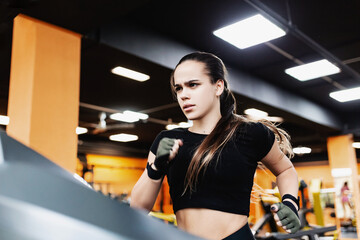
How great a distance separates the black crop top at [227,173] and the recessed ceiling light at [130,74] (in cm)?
372

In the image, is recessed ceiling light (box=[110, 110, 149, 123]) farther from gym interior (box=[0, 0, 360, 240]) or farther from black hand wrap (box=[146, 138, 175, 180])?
black hand wrap (box=[146, 138, 175, 180])

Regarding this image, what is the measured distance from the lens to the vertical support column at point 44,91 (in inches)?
121

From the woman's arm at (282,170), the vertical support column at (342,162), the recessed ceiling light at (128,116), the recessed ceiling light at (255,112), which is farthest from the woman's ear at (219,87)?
the vertical support column at (342,162)

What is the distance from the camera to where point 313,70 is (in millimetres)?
5344

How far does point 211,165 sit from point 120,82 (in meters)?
4.62

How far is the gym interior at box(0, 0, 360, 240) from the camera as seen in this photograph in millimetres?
290

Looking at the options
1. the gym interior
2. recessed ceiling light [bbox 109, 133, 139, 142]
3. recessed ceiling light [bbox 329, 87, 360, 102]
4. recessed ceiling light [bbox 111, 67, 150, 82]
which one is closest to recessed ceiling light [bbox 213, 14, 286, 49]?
the gym interior

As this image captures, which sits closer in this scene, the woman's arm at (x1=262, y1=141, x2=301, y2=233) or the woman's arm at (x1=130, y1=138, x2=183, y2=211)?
the woman's arm at (x1=130, y1=138, x2=183, y2=211)

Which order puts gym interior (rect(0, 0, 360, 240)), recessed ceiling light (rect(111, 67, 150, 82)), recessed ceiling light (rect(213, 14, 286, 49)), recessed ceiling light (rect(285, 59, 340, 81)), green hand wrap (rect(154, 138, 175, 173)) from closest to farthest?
gym interior (rect(0, 0, 360, 240)) < green hand wrap (rect(154, 138, 175, 173)) < recessed ceiling light (rect(213, 14, 286, 49)) < recessed ceiling light (rect(111, 67, 150, 82)) < recessed ceiling light (rect(285, 59, 340, 81))

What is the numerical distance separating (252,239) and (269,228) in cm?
497

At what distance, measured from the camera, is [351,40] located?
186 inches

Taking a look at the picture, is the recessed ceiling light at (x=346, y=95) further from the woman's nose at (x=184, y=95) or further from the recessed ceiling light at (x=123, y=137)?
the woman's nose at (x=184, y=95)

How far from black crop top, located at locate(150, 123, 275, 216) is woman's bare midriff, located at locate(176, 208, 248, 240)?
16 millimetres

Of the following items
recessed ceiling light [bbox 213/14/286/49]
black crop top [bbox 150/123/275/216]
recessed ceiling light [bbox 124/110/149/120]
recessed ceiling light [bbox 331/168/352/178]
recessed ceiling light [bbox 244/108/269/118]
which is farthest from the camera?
recessed ceiling light [bbox 331/168/352/178]
